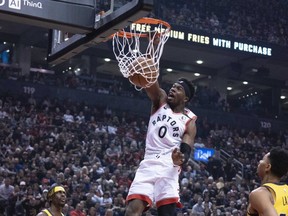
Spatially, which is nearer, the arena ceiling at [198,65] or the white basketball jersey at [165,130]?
the white basketball jersey at [165,130]

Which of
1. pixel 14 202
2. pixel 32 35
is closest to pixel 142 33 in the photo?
pixel 14 202

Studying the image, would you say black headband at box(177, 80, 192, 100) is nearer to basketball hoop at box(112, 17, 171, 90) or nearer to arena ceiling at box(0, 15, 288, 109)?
basketball hoop at box(112, 17, 171, 90)

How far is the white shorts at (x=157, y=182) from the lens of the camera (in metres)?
6.26

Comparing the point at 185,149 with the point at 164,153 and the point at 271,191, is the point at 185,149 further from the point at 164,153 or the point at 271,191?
the point at 271,191

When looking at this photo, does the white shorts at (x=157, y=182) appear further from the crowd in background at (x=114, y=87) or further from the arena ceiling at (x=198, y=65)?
the arena ceiling at (x=198, y=65)

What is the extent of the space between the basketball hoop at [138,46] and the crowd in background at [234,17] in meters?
17.4

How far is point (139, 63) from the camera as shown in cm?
636

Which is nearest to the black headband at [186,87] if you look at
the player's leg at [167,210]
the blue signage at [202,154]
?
the player's leg at [167,210]

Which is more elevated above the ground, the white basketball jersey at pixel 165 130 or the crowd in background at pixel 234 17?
the crowd in background at pixel 234 17

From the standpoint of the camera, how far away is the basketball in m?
6.32

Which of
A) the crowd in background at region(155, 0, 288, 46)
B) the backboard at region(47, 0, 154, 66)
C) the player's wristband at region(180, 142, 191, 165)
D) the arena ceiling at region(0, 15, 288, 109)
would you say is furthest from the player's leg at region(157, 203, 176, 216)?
the crowd in background at region(155, 0, 288, 46)

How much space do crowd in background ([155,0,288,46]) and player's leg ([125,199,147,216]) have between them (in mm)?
20231

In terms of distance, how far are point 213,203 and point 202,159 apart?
5.50 metres

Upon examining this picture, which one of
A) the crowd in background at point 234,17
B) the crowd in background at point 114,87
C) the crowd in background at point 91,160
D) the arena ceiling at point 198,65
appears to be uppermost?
the crowd in background at point 234,17
